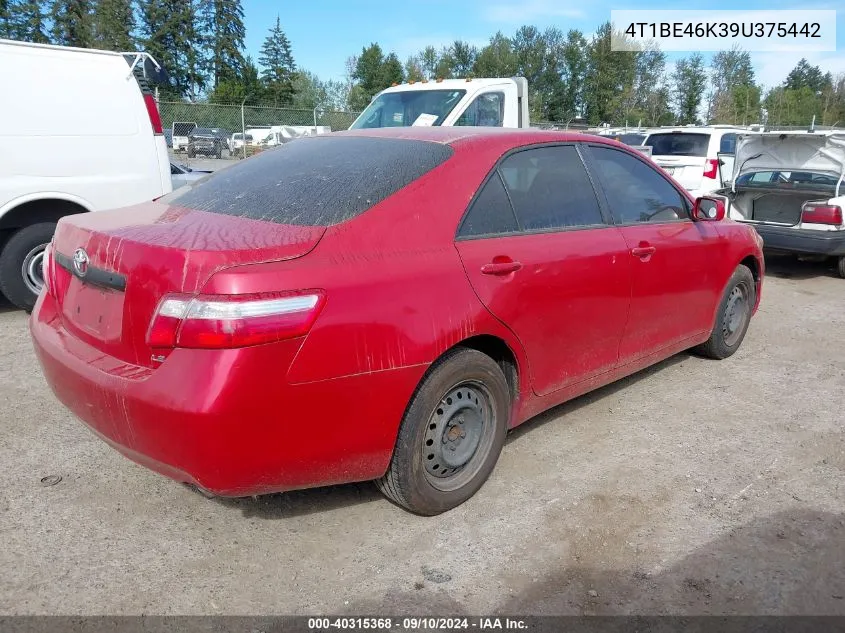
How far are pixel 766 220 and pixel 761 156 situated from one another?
88 centimetres

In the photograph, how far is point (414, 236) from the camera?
8.87ft

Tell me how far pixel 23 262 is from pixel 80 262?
11.7 feet

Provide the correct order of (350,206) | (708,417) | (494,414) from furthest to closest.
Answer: (708,417), (494,414), (350,206)

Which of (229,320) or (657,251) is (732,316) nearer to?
(657,251)

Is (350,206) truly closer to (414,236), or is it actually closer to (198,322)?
(414,236)

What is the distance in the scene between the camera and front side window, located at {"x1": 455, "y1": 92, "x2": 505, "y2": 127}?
26.2ft

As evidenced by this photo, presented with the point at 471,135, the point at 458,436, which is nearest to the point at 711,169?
the point at 471,135

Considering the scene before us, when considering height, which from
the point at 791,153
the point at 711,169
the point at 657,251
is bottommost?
the point at 657,251

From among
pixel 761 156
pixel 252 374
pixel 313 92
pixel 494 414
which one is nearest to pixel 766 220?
pixel 761 156

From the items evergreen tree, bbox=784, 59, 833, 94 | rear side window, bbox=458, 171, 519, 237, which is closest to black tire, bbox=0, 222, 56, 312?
rear side window, bbox=458, 171, 519, 237

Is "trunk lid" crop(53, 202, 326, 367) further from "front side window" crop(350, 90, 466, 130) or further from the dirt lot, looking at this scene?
"front side window" crop(350, 90, 466, 130)

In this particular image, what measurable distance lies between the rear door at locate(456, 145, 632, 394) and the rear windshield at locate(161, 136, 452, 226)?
0.36m

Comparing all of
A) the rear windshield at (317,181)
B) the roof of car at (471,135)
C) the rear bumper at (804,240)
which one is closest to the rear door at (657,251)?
the roof of car at (471,135)

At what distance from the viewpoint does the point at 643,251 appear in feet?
12.4
